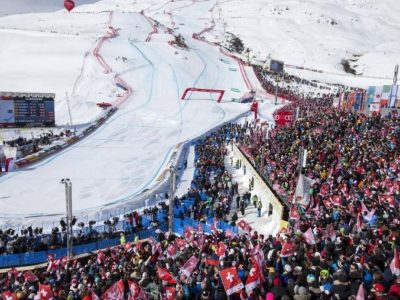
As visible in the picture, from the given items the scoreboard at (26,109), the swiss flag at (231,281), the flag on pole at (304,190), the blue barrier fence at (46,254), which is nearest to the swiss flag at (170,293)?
the swiss flag at (231,281)

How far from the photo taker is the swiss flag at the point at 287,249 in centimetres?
977

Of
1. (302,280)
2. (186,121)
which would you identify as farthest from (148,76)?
(302,280)

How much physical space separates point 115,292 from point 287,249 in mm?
A: 3633

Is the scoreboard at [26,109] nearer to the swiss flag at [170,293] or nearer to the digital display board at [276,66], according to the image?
the swiss flag at [170,293]

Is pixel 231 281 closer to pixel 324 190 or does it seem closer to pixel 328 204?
pixel 328 204

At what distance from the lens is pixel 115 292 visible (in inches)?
343

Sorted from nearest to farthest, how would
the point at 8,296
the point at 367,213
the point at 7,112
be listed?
the point at 8,296, the point at 367,213, the point at 7,112

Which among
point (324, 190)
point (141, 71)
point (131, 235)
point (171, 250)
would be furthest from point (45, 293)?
point (141, 71)

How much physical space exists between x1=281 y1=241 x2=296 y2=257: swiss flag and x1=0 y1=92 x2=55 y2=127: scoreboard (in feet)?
94.5

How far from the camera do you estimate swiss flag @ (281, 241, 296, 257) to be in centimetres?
977

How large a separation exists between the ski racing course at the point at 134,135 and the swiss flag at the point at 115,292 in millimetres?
10582

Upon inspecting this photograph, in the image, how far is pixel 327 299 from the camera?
7.38 m

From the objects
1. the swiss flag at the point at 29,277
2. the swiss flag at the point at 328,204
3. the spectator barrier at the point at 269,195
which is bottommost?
the spectator barrier at the point at 269,195

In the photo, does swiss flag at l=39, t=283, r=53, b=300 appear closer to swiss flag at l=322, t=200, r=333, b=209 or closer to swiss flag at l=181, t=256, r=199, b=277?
swiss flag at l=181, t=256, r=199, b=277
